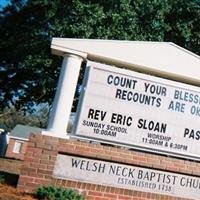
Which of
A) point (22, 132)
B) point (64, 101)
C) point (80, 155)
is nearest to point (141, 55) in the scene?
point (64, 101)

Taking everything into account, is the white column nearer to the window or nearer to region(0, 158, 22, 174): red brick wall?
region(0, 158, 22, 174): red brick wall

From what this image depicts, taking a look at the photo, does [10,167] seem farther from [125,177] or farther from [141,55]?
[141,55]

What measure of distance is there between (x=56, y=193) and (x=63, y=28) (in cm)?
1416

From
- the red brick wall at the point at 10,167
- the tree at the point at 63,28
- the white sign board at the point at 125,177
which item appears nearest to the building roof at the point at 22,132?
the red brick wall at the point at 10,167

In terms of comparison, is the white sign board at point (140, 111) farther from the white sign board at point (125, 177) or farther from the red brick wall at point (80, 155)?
the white sign board at point (125, 177)

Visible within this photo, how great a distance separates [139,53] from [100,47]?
1.03m

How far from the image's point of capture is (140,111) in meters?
11.1

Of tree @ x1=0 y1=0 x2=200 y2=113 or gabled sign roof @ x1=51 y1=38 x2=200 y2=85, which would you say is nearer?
gabled sign roof @ x1=51 y1=38 x2=200 y2=85

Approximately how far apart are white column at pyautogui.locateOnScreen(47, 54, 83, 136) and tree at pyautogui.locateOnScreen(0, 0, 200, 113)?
1111 cm

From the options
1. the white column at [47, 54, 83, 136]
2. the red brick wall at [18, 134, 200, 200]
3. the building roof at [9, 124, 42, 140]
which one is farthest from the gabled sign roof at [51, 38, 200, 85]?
the building roof at [9, 124, 42, 140]

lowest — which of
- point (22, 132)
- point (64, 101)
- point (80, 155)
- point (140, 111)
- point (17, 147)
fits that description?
point (80, 155)

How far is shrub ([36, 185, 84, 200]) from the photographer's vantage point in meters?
9.51

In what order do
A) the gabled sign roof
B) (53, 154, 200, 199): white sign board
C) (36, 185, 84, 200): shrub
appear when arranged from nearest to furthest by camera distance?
(36, 185, 84, 200): shrub, (53, 154, 200, 199): white sign board, the gabled sign roof

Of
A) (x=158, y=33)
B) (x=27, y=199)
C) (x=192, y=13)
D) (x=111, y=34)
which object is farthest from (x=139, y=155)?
(x=192, y=13)
